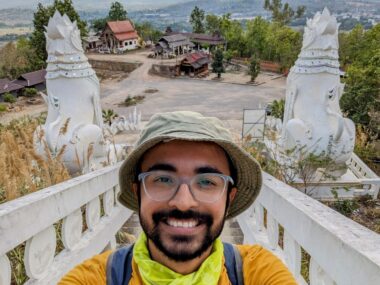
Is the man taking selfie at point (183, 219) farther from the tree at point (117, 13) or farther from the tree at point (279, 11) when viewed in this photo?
the tree at point (279, 11)

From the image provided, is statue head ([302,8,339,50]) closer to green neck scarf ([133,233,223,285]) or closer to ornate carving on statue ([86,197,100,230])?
ornate carving on statue ([86,197,100,230])

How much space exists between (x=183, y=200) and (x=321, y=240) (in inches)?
24.6

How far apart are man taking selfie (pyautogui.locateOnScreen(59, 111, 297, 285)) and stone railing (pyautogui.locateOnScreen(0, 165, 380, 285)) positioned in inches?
9.1

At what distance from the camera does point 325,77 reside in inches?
257

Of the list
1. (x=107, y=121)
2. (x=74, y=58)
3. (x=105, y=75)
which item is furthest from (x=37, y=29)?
(x=74, y=58)

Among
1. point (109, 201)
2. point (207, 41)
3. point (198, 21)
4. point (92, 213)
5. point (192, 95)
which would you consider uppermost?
point (92, 213)

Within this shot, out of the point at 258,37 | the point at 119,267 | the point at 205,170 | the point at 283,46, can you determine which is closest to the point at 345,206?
the point at 205,170

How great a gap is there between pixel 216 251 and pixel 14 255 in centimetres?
151

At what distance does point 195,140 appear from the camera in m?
1.28

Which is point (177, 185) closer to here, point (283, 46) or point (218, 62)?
point (218, 62)

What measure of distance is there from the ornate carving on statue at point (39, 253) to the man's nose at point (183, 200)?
0.85 metres

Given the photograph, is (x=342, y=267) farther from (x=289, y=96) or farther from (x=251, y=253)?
(x=289, y=96)

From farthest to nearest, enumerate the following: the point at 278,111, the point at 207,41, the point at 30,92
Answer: the point at 207,41 < the point at 30,92 < the point at 278,111

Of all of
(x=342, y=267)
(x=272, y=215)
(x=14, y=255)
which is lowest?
(x=14, y=255)
